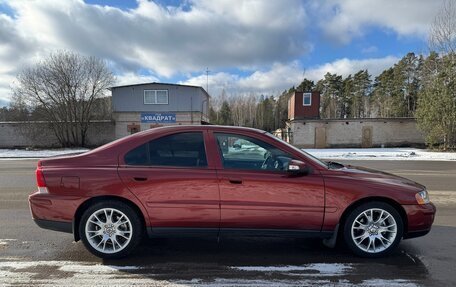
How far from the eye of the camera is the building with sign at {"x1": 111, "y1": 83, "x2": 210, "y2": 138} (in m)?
35.1

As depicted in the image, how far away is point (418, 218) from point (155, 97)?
33.3 metres

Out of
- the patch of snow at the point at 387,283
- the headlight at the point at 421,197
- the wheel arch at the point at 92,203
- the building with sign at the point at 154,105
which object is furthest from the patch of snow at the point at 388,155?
the wheel arch at the point at 92,203

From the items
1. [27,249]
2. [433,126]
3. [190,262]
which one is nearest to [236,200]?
[190,262]

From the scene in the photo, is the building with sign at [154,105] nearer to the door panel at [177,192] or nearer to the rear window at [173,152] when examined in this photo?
the rear window at [173,152]

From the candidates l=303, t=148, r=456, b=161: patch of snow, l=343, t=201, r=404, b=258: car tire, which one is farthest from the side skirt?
l=303, t=148, r=456, b=161: patch of snow

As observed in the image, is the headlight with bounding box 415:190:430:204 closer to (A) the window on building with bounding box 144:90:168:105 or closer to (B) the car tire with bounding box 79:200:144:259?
(B) the car tire with bounding box 79:200:144:259

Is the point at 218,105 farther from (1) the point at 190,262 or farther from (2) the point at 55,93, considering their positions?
(1) the point at 190,262

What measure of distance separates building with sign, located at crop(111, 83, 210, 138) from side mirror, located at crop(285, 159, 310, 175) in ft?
103

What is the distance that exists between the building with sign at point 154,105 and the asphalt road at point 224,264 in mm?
30302

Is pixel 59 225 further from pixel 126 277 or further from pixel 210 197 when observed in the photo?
pixel 210 197

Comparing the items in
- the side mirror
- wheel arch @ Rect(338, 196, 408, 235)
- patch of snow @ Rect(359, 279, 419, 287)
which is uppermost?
the side mirror

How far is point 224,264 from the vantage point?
3928 mm

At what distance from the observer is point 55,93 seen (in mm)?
34281

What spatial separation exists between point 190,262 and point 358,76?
80.8 meters
